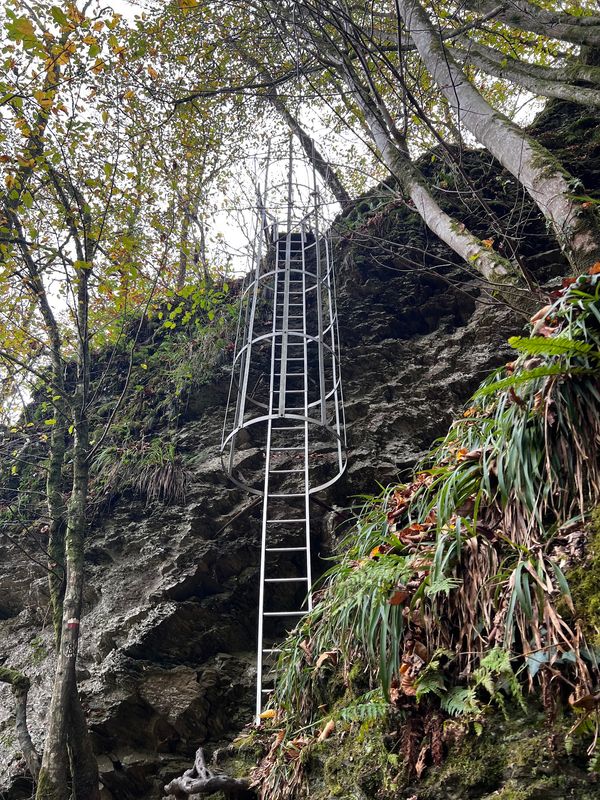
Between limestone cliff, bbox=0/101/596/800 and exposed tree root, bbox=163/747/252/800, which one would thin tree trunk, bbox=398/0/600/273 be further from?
exposed tree root, bbox=163/747/252/800

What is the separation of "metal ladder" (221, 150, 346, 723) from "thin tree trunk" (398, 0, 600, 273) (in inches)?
70.1

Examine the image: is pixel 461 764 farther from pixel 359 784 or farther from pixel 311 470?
pixel 311 470

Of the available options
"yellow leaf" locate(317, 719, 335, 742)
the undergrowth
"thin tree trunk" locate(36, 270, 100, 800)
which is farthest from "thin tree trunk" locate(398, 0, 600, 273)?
"thin tree trunk" locate(36, 270, 100, 800)

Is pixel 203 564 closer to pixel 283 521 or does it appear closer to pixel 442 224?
pixel 283 521

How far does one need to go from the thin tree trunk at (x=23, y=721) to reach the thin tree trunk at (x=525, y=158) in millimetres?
4369

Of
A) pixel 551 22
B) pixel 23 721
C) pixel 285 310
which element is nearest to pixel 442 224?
pixel 285 310

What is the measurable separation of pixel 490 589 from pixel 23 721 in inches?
127

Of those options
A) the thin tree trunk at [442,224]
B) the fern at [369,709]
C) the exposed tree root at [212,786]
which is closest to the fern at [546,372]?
the thin tree trunk at [442,224]

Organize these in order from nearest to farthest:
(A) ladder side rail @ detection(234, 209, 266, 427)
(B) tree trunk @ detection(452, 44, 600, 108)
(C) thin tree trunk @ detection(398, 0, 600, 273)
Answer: (C) thin tree trunk @ detection(398, 0, 600, 273) → (B) tree trunk @ detection(452, 44, 600, 108) → (A) ladder side rail @ detection(234, 209, 266, 427)

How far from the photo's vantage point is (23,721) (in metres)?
3.69

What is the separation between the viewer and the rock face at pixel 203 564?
400cm

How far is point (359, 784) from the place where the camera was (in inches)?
86.9

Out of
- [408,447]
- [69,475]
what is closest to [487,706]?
[408,447]

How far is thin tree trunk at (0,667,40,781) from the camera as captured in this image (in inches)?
142
